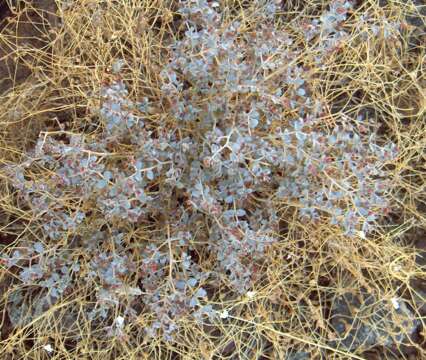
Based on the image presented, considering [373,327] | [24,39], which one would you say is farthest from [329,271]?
[24,39]

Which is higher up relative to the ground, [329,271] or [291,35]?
[291,35]

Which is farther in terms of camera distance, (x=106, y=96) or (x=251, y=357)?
(x=251, y=357)

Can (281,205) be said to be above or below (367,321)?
above

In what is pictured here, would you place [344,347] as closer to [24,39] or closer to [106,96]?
[106,96]
